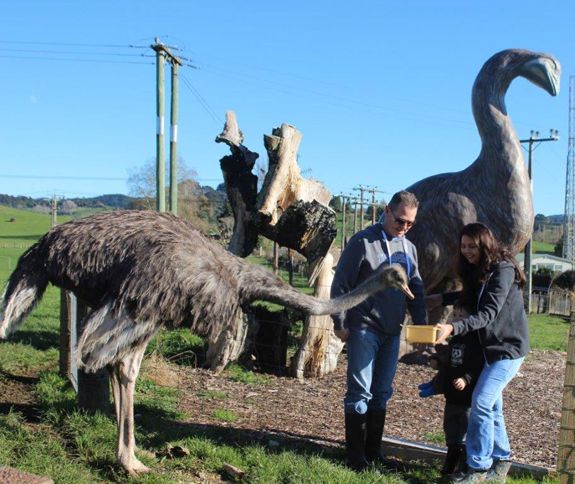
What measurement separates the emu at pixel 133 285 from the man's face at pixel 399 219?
28cm

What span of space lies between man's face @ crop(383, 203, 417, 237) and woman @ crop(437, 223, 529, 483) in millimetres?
311

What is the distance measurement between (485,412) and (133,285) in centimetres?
197

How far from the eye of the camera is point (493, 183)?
6.14 metres

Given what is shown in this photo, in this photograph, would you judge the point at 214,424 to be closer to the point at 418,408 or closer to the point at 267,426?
the point at 267,426

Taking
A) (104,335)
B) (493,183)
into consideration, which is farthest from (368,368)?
Answer: (493,183)

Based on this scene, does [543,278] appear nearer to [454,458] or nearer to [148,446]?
[454,458]

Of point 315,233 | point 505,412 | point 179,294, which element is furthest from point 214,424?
point 505,412

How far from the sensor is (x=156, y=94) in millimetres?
8789

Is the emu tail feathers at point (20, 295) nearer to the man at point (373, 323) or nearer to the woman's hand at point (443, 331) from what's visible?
the man at point (373, 323)

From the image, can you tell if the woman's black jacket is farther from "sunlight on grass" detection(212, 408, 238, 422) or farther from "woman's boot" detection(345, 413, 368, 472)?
"sunlight on grass" detection(212, 408, 238, 422)

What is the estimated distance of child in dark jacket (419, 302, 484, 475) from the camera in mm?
3971

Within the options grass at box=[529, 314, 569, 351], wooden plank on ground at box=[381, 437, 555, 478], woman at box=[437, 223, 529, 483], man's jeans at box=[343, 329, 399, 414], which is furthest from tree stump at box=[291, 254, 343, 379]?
grass at box=[529, 314, 569, 351]

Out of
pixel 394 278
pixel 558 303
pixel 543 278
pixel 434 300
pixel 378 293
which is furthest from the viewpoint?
pixel 543 278

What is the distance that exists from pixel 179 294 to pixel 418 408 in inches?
108
